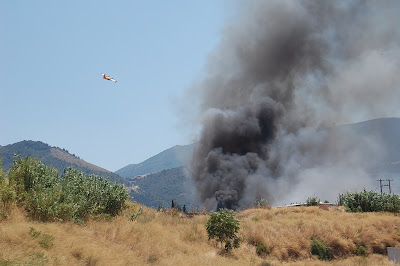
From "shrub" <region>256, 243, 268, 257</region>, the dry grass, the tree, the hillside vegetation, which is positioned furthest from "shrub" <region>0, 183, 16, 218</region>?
"shrub" <region>256, 243, 268, 257</region>

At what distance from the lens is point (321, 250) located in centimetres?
1552

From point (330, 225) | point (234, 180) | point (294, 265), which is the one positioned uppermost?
point (234, 180)

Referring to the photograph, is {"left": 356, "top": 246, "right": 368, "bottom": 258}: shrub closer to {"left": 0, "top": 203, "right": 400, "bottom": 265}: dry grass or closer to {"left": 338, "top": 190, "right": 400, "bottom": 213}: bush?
{"left": 0, "top": 203, "right": 400, "bottom": 265}: dry grass

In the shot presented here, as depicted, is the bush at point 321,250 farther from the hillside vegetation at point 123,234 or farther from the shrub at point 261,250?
the shrub at point 261,250

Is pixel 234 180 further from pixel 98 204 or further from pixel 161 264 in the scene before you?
pixel 161 264

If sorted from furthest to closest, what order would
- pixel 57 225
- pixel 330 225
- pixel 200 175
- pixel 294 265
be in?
pixel 200 175 < pixel 330 225 < pixel 294 265 < pixel 57 225

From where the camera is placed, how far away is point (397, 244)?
55.4 ft

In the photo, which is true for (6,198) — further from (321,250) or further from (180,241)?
(321,250)

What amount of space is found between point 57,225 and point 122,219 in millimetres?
3893

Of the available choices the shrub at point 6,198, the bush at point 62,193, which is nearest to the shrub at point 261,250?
the bush at point 62,193

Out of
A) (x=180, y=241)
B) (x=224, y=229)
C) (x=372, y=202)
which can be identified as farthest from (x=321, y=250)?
(x=372, y=202)

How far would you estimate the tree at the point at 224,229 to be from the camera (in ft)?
45.7

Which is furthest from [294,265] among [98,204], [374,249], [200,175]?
[200,175]

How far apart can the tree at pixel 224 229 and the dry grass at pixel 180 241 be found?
0.42 meters
